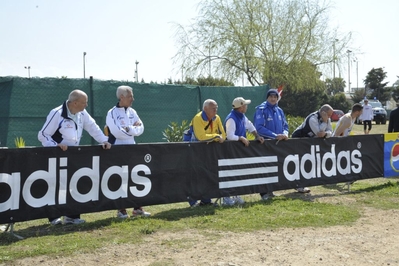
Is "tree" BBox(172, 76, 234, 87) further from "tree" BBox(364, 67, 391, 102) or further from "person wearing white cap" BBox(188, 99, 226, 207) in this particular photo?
"tree" BBox(364, 67, 391, 102)

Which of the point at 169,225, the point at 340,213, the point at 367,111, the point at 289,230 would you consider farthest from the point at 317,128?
the point at 367,111

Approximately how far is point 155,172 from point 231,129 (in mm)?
1957

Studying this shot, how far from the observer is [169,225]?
693cm

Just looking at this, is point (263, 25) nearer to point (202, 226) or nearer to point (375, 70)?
point (202, 226)

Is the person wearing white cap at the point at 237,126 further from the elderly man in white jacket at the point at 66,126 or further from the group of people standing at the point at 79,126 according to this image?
the elderly man in white jacket at the point at 66,126

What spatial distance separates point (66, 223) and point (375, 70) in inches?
3511

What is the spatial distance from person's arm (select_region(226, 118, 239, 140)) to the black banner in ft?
0.77

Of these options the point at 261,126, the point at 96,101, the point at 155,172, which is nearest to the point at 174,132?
the point at 96,101

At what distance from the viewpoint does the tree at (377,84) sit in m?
87.5

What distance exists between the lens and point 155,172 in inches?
298

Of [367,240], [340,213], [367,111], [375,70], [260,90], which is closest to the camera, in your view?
[367,240]

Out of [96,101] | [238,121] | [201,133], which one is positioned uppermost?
[96,101]

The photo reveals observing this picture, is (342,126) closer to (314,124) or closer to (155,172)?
(314,124)

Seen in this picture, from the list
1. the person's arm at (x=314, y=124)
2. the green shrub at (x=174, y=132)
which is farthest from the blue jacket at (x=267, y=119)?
the green shrub at (x=174, y=132)
